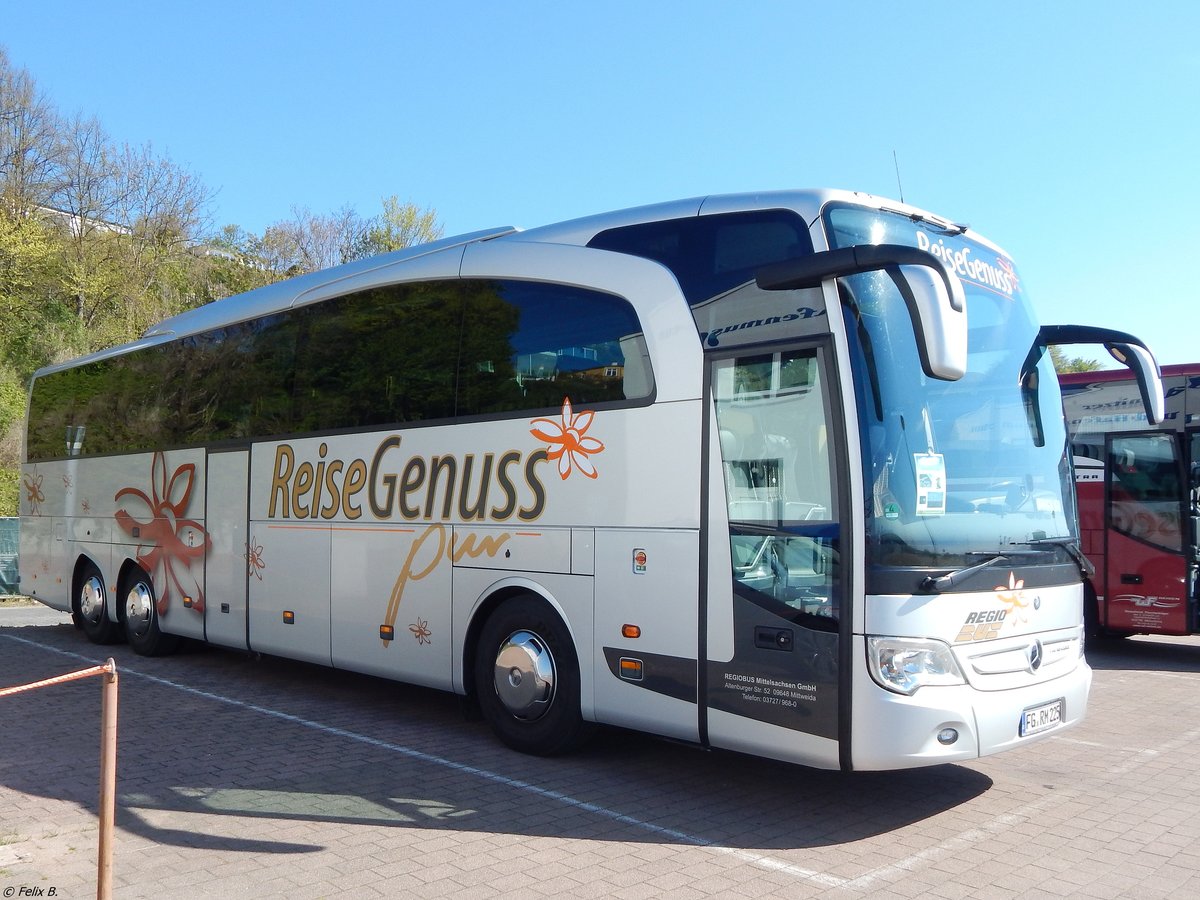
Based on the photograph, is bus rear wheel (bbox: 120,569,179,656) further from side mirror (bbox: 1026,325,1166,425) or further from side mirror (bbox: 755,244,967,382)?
side mirror (bbox: 1026,325,1166,425)

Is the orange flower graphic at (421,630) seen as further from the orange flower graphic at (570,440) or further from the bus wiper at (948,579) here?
the bus wiper at (948,579)

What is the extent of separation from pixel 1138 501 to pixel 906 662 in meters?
8.72

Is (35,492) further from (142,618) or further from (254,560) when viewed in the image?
(254,560)

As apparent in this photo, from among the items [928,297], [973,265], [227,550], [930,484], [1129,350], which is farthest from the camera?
[227,550]

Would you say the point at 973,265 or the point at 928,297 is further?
the point at 973,265

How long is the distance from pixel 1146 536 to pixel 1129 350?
6.26 meters

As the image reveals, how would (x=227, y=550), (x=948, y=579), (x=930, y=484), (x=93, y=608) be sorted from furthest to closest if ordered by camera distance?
(x=93, y=608) < (x=227, y=550) < (x=930, y=484) < (x=948, y=579)

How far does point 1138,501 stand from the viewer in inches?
502

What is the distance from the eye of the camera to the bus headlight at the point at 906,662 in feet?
18.1

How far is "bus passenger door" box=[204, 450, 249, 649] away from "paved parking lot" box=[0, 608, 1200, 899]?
1.60 meters

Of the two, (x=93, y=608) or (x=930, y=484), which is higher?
(x=930, y=484)

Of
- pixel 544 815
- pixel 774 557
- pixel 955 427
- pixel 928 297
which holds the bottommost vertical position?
pixel 544 815

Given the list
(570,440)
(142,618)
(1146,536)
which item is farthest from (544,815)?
(1146,536)

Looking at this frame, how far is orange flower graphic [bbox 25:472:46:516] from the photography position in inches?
589
